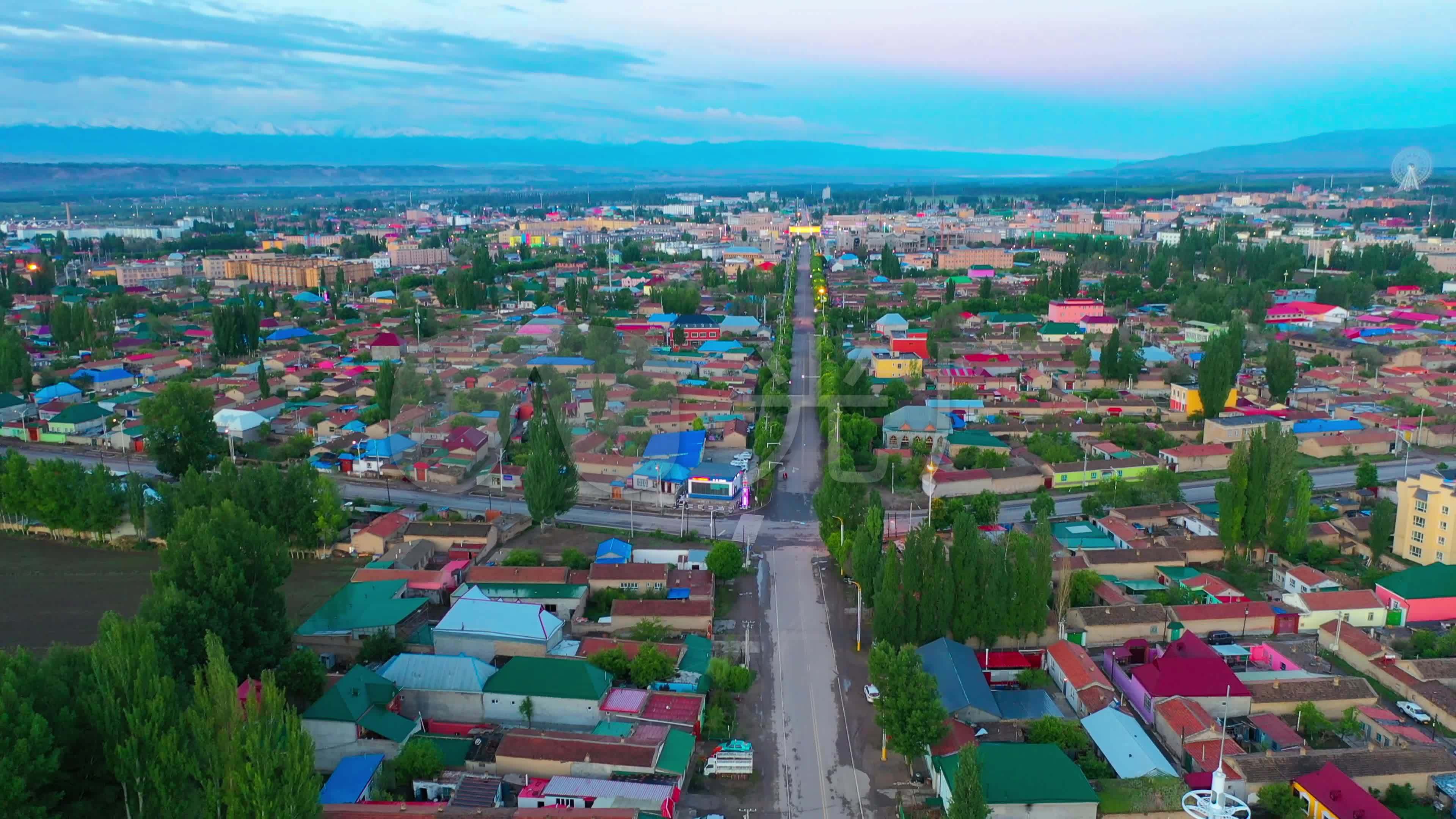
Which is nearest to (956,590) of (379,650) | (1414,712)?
(1414,712)

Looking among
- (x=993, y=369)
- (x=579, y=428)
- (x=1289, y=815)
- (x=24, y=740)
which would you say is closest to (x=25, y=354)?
(x=579, y=428)

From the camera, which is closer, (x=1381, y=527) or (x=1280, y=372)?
(x=1381, y=527)

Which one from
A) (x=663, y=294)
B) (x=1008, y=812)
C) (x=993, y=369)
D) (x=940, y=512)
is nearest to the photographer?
(x=1008, y=812)

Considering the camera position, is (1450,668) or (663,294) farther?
(663,294)

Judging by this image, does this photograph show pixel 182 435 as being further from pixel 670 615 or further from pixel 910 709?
pixel 910 709

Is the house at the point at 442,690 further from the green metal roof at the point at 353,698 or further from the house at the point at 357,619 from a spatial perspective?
the house at the point at 357,619

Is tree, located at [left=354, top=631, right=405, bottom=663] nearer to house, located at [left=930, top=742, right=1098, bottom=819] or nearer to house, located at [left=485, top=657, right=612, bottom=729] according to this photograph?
house, located at [left=485, top=657, right=612, bottom=729]

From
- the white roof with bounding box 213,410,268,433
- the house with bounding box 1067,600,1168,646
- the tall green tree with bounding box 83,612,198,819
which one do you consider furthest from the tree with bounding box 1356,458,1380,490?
the white roof with bounding box 213,410,268,433

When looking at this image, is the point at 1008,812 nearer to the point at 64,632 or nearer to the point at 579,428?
the point at 64,632
